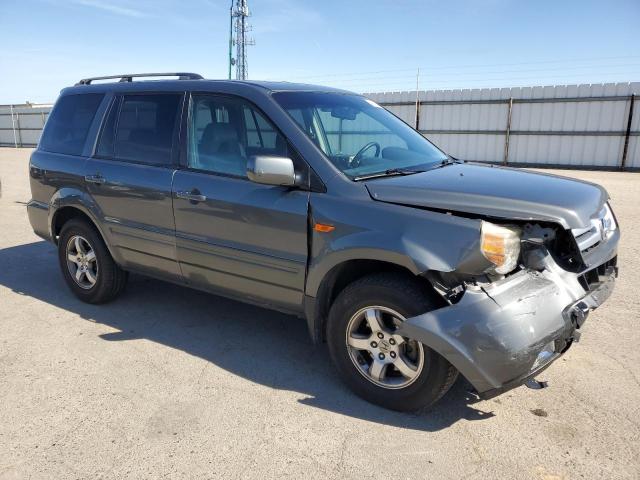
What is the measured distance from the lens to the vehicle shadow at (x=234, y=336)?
9.89ft

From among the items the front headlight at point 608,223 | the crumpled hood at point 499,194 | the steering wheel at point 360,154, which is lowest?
the front headlight at point 608,223

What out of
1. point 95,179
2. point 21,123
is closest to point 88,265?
point 95,179

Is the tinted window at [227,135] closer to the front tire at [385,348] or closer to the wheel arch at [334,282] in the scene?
the wheel arch at [334,282]

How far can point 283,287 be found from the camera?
3.32m

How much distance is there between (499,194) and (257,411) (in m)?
1.85

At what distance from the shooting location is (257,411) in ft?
9.75

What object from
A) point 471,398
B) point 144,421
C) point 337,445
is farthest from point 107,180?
point 471,398

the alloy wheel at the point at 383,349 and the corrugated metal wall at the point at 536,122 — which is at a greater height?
the corrugated metal wall at the point at 536,122

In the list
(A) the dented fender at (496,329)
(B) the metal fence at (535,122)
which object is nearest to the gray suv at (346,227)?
A: (A) the dented fender at (496,329)

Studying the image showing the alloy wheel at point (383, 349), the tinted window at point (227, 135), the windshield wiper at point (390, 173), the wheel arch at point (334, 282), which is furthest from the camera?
the tinted window at point (227, 135)

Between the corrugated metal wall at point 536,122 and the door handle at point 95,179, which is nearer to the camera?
the door handle at point 95,179

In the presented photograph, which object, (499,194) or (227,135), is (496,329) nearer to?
(499,194)

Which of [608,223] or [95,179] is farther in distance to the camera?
[95,179]

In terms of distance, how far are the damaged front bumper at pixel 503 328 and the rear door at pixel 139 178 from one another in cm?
215
